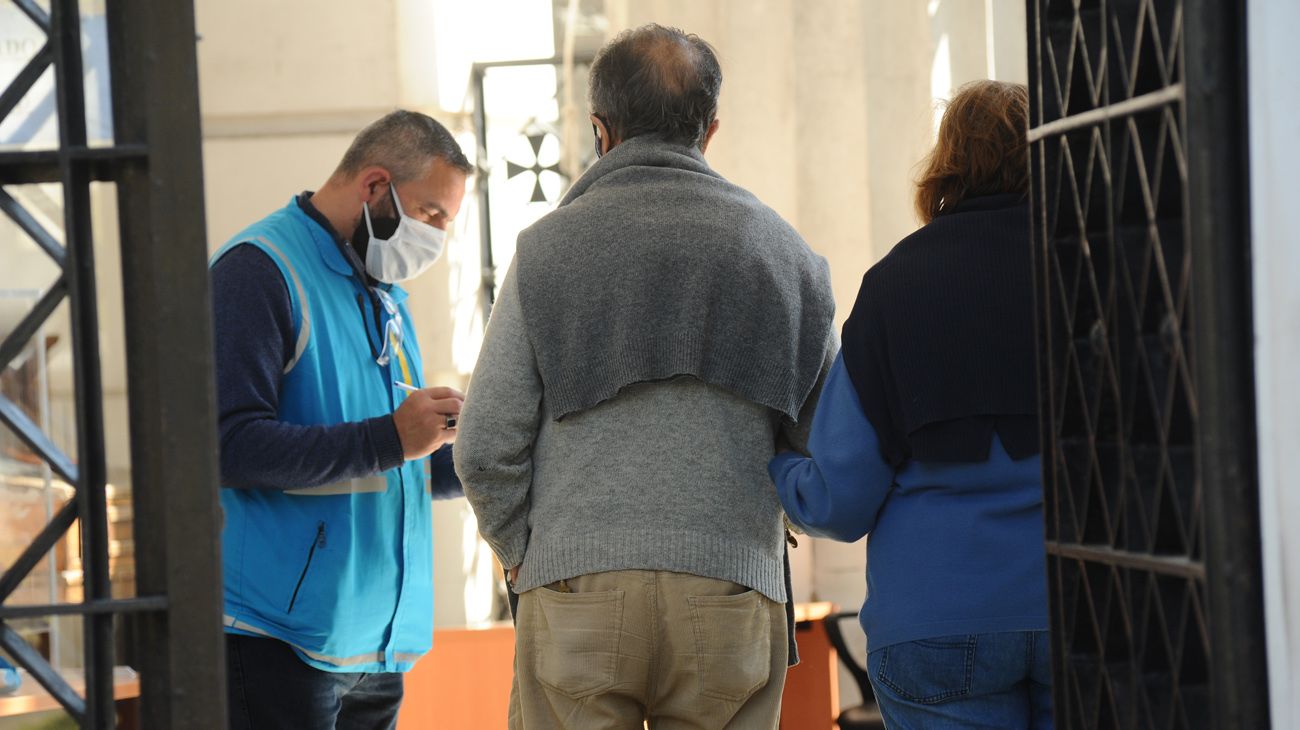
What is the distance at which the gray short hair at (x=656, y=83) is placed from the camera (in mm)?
2797

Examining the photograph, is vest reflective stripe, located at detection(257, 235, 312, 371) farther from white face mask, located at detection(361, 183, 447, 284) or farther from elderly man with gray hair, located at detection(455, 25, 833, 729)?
elderly man with gray hair, located at detection(455, 25, 833, 729)

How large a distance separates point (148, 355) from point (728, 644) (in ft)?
3.49

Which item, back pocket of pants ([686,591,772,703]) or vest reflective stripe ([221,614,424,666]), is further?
vest reflective stripe ([221,614,424,666])

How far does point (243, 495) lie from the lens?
3.13m

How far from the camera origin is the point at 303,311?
10.4 ft

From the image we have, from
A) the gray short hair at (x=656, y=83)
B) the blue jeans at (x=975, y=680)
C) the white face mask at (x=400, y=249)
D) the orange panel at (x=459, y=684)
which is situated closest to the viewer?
the blue jeans at (x=975, y=680)

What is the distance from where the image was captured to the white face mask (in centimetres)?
345

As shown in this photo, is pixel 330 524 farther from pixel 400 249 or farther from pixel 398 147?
pixel 398 147

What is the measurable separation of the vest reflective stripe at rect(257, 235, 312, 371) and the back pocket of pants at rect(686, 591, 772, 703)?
3.29 feet

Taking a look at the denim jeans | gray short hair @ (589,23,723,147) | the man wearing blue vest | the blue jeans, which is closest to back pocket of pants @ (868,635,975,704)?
the blue jeans

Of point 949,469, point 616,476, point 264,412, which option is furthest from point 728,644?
point 264,412

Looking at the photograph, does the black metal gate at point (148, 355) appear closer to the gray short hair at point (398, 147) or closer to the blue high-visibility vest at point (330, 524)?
the blue high-visibility vest at point (330, 524)

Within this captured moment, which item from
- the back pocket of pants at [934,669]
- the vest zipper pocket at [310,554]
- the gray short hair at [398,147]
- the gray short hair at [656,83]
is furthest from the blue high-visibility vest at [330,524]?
the back pocket of pants at [934,669]

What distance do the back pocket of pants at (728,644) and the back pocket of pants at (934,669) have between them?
0.28 m
